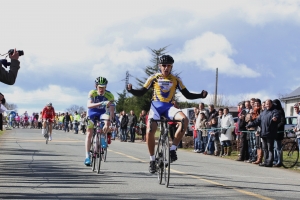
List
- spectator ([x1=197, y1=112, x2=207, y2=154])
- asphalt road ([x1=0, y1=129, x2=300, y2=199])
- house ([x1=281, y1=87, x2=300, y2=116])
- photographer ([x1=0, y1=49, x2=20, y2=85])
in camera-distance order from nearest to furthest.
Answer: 1. photographer ([x1=0, y1=49, x2=20, y2=85])
2. asphalt road ([x1=0, y1=129, x2=300, y2=199])
3. spectator ([x1=197, y1=112, x2=207, y2=154])
4. house ([x1=281, y1=87, x2=300, y2=116])

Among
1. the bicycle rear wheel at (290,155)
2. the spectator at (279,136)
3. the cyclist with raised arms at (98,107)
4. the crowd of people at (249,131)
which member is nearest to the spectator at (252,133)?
the crowd of people at (249,131)

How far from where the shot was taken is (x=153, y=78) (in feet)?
38.1

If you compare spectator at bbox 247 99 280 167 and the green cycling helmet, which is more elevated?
the green cycling helmet

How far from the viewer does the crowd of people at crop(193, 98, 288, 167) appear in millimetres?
17694

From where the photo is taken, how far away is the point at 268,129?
1764 cm

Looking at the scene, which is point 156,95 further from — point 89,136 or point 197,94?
point 89,136

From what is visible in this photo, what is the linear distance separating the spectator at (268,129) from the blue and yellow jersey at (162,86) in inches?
263

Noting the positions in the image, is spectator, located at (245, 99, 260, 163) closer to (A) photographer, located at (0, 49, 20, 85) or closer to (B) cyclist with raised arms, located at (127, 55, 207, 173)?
(B) cyclist with raised arms, located at (127, 55, 207, 173)

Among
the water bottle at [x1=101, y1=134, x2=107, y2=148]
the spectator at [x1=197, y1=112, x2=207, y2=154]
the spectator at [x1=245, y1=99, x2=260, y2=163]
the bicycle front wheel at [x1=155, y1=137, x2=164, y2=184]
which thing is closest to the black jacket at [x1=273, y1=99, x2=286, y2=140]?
the spectator at [x1=245, y1=99, x2=260, y2=163]

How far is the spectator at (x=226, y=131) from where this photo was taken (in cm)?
2184

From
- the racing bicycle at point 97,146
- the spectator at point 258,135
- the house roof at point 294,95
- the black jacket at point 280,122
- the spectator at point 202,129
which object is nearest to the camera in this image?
the racing bicycle at point 97,146

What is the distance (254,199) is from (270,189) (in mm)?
1602

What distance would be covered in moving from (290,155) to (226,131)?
444 cm

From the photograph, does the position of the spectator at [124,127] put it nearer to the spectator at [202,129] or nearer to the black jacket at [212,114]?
the spectator at [202,129]
